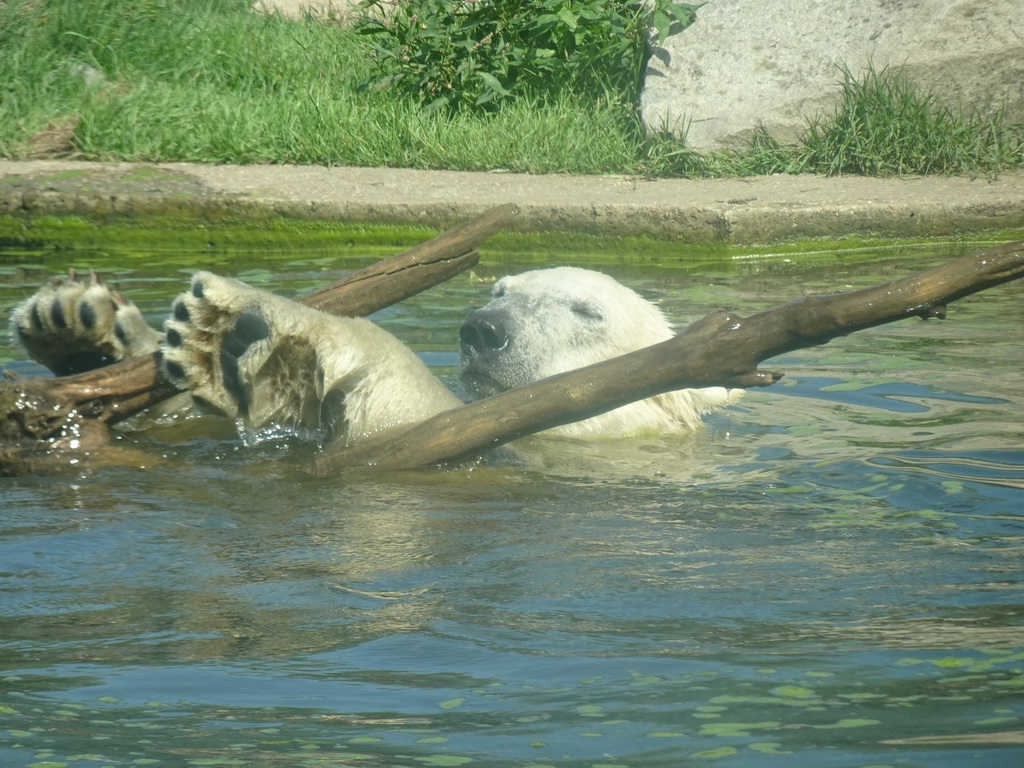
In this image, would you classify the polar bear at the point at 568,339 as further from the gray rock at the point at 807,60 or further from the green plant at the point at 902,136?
the gray rock at the point at 807,60

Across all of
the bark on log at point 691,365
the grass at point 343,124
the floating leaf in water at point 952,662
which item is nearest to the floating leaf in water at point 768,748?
the floating leaf in water at point 952,662

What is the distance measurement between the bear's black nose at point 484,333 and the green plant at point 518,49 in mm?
5099

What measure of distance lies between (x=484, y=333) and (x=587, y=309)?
39 cm

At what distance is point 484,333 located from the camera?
144 inches

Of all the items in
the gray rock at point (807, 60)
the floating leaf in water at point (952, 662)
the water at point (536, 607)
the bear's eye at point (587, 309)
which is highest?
the gray rock at point (807, 60)

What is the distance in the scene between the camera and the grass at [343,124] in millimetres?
7738

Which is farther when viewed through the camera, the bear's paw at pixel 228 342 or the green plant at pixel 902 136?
the green plant at pixel 902 136

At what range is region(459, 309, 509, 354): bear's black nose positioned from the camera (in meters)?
3.65

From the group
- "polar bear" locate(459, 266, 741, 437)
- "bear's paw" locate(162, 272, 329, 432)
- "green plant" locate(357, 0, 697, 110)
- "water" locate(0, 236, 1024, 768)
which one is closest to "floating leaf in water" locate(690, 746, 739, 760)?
"water" locate(0, 236, 1024, 768)

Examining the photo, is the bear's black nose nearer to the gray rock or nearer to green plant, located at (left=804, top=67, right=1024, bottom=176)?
green plant, located at (left=804, top=67, right=1024, bottom=176)

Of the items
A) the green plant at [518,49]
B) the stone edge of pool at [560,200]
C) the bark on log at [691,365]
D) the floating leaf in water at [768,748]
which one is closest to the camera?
the floating leaf in water at [768,748]

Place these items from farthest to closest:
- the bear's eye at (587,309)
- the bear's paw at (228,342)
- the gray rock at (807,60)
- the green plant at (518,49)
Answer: the green plant at (518,49)
the gray rock at (807,60)
the bear's eye at (587,309)
the bear's paw at (228,342)

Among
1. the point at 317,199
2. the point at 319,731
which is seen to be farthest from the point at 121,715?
the point at 317,199

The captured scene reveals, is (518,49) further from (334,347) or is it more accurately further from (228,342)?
(228,342)
